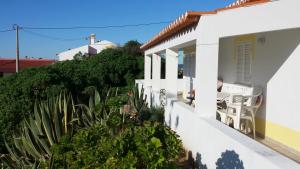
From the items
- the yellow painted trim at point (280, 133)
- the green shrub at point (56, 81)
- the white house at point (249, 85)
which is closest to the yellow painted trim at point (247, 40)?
the white house at point (249, 85)

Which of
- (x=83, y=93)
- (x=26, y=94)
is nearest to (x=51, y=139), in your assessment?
(x=26, y=94)

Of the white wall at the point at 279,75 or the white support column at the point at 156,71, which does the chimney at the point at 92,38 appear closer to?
the white support column at the point at 156,71

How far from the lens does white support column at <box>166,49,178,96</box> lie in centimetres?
1157

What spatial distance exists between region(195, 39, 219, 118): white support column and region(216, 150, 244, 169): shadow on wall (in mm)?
1617

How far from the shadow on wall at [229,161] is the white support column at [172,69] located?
6.28m

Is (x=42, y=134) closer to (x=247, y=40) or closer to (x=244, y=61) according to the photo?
(x=244, y=61)

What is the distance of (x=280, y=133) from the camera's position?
24.8 feet

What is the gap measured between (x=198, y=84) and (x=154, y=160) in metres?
3.05

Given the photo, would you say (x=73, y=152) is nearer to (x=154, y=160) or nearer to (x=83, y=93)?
(x=154, y=160)

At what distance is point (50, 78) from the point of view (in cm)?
1659

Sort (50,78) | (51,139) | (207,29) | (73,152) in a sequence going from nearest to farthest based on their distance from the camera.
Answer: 1. (73,152)
2. (207,29)
3. (51,139)
4. (50,78)

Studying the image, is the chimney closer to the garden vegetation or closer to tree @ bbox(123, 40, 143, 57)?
tree @ bbox(123, 40, 143, 57)

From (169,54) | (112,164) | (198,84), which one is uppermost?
(169,54)

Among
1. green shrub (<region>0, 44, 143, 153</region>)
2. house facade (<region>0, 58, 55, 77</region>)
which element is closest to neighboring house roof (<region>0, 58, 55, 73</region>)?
house facade (<region>0, 58, 55, 77</region>)
